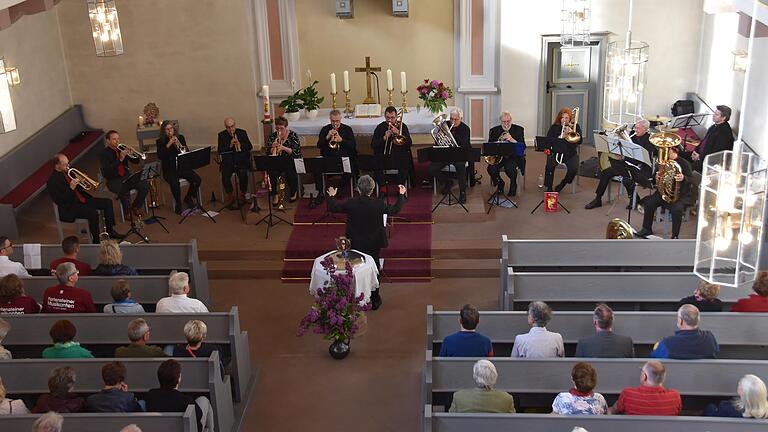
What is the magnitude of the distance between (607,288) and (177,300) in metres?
4.25

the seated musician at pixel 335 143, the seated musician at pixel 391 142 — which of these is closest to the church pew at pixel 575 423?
the seated musician at pixel 391 142

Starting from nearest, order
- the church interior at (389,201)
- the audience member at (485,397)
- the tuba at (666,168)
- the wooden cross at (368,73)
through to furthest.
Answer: the audience member at (485,397) → the church interior at (389,201) → the tuba at (666,168) → the wooden cross at (368,73)

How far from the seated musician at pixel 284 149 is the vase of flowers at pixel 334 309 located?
3.81m

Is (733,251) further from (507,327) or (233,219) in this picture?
(233,219)

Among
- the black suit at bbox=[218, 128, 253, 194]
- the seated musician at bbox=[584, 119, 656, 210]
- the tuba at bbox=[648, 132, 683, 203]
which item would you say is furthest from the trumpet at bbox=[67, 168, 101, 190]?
the tuba at bbox=[648, 132, 683, 203]

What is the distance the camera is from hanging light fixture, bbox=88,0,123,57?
10.5 metres

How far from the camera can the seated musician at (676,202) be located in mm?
11016

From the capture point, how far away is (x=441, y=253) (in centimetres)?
1141

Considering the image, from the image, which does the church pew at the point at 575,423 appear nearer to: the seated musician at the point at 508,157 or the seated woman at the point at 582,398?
the seated woman at the point at 582,398

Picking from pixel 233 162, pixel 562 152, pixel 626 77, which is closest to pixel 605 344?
pixel 626 77

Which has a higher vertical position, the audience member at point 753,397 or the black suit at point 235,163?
the black suit at point 235,163

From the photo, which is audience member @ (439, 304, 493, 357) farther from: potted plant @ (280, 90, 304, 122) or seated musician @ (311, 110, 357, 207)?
potted plant @ (280, 90, 304, 122)

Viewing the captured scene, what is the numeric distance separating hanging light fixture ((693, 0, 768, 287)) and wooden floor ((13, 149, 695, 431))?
3435 mm

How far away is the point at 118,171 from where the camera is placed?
12445 millimetres
